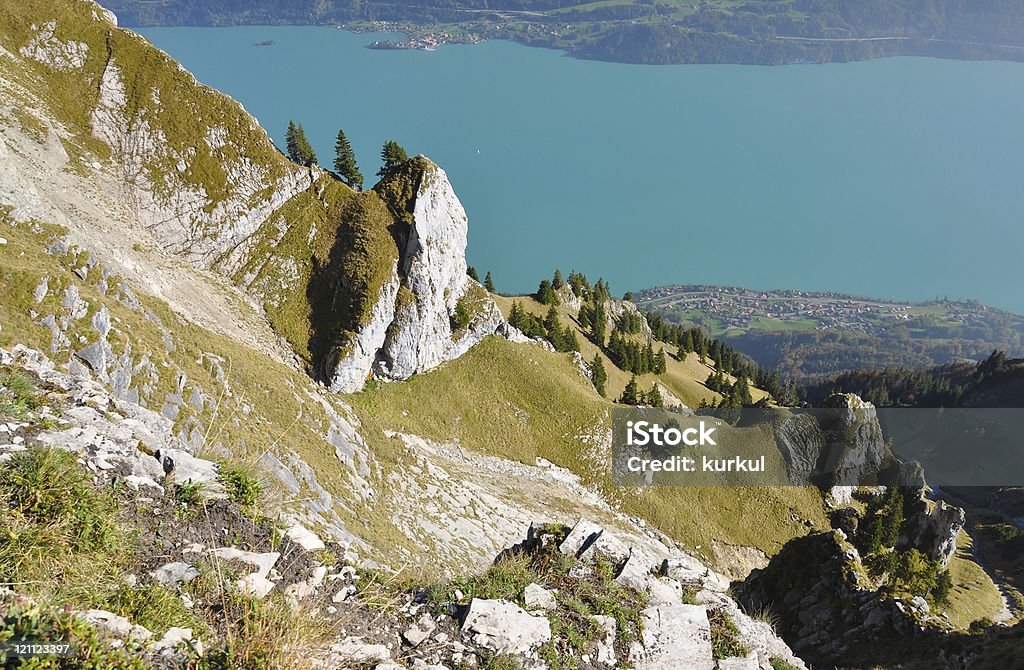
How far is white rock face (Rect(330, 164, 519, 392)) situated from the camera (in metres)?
45.1

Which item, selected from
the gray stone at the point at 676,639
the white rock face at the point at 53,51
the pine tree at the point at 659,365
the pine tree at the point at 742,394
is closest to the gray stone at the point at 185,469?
the gray stone at the point at 676,639

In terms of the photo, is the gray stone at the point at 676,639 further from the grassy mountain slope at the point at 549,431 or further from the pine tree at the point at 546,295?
the pine tree at the point at 546,295

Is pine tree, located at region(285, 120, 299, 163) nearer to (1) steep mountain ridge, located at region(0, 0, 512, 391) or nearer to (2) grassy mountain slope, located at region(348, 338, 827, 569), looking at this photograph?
(1) steep mountain ridge, located at region(0, 0, 512, 391)

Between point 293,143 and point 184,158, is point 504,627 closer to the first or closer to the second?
point 184,158

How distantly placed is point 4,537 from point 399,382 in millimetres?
41421

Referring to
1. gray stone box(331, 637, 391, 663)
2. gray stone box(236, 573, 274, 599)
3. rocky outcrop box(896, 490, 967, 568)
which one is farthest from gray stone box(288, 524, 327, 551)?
rocky outcrop box(896, 490, 967, 568)

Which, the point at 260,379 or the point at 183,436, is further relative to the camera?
the point at 260,379

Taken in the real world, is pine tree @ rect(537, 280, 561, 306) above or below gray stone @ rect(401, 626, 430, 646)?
above

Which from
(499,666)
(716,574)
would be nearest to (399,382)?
(716,574)

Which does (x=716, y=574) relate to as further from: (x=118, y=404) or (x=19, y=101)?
(x=19, y=101)

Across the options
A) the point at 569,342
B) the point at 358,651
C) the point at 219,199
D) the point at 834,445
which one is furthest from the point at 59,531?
the point at 569,342

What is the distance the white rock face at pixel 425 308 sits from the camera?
4506 centimetres

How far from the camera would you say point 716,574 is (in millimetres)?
45344

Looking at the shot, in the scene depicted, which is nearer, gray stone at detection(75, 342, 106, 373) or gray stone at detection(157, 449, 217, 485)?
gray stone at detection(157, 449, 217, 485)
